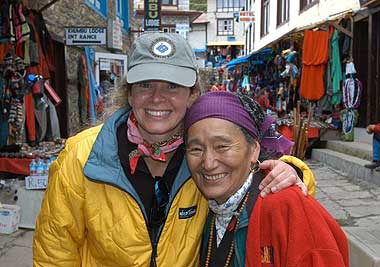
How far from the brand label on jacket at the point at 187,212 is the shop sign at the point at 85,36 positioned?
6531 mm

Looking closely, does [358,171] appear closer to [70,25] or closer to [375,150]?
Answer: [375,150]

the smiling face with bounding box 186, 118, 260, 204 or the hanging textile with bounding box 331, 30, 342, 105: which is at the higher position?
the hanging textile with bounding box 331, 30, 342, 105

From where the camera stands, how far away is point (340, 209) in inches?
220

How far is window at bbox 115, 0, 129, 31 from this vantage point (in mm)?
15602

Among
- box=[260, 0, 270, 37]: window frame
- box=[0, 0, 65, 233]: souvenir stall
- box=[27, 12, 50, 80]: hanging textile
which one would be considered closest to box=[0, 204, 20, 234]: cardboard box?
box=[0, 0, 65, 233]: souvenir stall

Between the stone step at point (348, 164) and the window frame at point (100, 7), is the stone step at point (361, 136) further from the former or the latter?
the window frame at point (100, 7)

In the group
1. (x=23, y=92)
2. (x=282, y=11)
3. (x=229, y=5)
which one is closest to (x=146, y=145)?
(x=23, y=92)

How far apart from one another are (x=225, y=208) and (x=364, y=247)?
2624 millimetres

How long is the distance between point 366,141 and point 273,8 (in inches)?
526

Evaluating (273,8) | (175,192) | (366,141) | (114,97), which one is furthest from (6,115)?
(273,8)

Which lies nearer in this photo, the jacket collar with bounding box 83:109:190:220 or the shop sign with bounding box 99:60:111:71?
the jacket collar with bounding box 83:109:190:220

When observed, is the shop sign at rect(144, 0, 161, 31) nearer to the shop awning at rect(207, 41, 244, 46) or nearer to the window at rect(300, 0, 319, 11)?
the window at rect(300, 0, 319, 11)

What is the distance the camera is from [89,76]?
10.6m

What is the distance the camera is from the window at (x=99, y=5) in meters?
11.5
